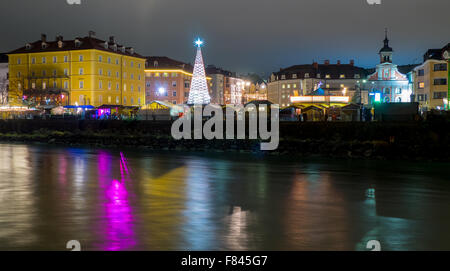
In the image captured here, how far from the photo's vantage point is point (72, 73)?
84.6 m

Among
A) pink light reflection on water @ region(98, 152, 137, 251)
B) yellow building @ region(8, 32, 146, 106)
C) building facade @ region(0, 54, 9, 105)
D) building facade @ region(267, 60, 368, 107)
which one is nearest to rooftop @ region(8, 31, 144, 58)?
yellow building @ region(8, 32, 146, 106)

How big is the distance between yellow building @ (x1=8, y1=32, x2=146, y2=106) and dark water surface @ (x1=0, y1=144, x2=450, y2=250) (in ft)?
201

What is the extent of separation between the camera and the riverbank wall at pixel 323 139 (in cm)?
2912

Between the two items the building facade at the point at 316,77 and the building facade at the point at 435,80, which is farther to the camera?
the building facade at the point at 316,77

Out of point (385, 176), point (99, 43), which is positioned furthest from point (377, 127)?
point (99, 43)

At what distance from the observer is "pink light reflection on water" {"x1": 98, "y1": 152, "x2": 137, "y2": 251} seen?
9.70 metres

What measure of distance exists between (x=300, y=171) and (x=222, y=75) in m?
129

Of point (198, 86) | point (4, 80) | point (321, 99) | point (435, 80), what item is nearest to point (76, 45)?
point (4, 80)

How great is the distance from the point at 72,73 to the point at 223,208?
77118mm

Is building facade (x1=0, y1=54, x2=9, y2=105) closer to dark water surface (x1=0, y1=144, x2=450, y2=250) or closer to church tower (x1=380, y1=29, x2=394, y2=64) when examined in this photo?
church tower (x1=380, y1=29, x2=394, y2=64)

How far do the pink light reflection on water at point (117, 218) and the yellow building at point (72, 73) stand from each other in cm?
6764

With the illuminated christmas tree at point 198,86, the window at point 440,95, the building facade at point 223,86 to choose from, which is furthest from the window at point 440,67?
the building facade at point 223,86

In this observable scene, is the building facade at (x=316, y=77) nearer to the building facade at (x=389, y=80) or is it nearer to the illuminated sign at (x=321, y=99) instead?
the building facade at (x=389, y=80)

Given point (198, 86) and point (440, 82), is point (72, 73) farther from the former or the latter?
point (440, 82)
